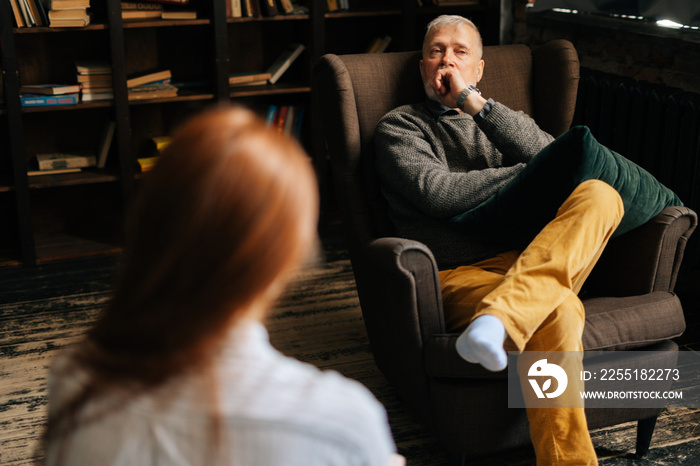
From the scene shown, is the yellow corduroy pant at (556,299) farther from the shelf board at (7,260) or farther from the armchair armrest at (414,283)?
the shelf board at (7,260)

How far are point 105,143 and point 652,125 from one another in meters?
2.33

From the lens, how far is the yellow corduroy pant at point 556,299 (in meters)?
1.65

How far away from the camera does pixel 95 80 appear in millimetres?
3219

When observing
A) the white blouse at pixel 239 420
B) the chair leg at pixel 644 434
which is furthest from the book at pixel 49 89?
the white blouse at pixel 239 420

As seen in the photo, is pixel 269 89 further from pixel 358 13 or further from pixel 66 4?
pixel 66 4

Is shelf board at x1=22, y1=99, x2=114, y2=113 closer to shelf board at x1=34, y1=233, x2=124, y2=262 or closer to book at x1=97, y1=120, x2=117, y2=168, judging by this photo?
book at x1=97, y1=120, x2=117, y2=168

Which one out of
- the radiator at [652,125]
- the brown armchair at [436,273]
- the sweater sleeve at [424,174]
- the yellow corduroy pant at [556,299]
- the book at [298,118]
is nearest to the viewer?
the yellow corduroy pant at [556,299]

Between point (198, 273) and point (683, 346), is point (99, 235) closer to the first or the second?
point (683, 346)

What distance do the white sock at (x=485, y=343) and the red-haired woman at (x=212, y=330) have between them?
0.93 meters

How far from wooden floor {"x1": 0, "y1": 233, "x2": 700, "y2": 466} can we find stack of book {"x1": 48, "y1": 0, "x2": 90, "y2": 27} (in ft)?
3.38

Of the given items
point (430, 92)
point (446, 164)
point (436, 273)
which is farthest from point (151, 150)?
point (436, 273)

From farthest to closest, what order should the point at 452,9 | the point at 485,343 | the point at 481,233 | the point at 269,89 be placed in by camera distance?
1. the point at 452,9
2. the point at 269,89
3. the point at 481,233
4. the point at 485,343

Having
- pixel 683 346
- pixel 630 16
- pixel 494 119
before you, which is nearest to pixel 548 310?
pixel 494 119

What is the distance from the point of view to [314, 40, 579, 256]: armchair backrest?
2219 millimetres
